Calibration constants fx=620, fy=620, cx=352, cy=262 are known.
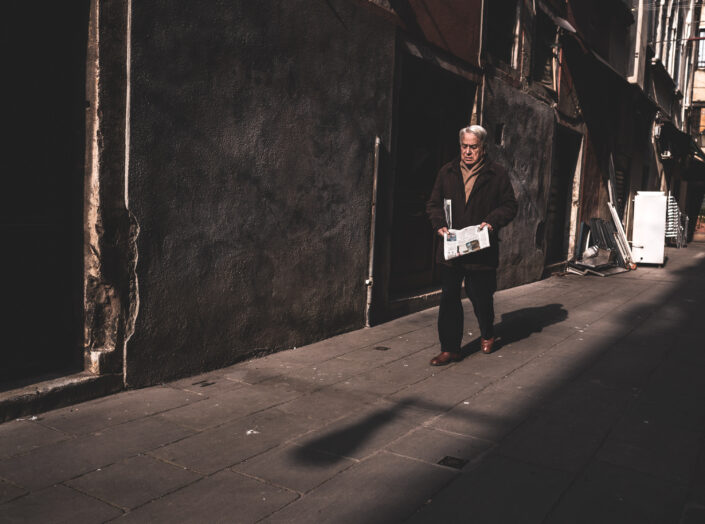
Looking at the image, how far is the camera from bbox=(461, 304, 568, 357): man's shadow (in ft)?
18.3

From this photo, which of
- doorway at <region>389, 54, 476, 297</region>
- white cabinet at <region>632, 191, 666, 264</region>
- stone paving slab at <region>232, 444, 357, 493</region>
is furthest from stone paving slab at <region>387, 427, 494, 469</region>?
white cabinet at <region>632, 191, 666, 264</region>

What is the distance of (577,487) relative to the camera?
2746 millimetres

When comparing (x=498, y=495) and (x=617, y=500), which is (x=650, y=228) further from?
(x=498, y=495)

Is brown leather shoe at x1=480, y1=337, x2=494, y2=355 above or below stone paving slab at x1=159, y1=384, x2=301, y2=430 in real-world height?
above

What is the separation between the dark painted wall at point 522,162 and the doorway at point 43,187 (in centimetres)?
578

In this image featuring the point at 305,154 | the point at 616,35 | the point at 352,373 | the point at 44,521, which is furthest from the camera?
the point at 616,35

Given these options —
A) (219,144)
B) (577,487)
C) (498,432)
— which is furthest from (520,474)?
(219,144)

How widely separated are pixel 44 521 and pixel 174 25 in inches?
117

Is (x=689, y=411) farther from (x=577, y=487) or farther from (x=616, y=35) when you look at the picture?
(x=616, y=35)

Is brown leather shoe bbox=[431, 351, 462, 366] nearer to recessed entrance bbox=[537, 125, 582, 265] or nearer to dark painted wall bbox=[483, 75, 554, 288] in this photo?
dark painted wall bbox=[483, 75, 554, 288]

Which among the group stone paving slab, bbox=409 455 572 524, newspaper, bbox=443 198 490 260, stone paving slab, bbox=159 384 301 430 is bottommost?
stone paving slab, bbox=159 384 301 430

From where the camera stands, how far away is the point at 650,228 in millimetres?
12992

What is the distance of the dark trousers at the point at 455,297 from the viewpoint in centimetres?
Answer: 481

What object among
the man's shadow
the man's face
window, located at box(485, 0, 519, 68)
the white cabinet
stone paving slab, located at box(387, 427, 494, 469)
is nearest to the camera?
stone paving slab, located at box(387, 427, 494, 469)
